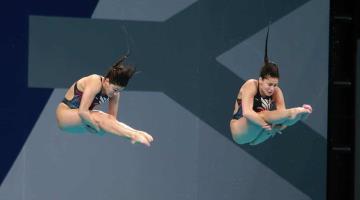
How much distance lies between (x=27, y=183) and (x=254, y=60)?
120 inches

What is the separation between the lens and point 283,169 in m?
7.64

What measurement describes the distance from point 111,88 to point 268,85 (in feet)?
4.64

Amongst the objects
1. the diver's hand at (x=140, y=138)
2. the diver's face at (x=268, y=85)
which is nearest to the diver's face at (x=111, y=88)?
the diver's hand at (x=140, y=138)

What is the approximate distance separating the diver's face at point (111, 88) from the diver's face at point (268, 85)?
128 cm

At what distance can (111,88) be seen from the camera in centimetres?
543

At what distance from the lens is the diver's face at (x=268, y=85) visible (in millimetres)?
5523

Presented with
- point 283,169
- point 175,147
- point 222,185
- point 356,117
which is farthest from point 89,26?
point 356,117

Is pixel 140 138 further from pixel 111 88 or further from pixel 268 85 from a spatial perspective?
pixel 268 85

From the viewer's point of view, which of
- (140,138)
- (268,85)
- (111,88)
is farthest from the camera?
(268,85)

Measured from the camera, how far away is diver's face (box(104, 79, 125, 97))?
539 centimetres

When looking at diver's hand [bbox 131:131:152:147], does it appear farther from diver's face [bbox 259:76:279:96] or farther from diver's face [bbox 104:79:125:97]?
diver's face [bbox 259:76:279:96]

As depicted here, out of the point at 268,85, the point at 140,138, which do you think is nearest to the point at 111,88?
the point at 140,138

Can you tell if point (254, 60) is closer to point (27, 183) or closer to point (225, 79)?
point (225, 79)

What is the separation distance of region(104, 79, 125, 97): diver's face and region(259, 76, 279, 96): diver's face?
1.28 meters
